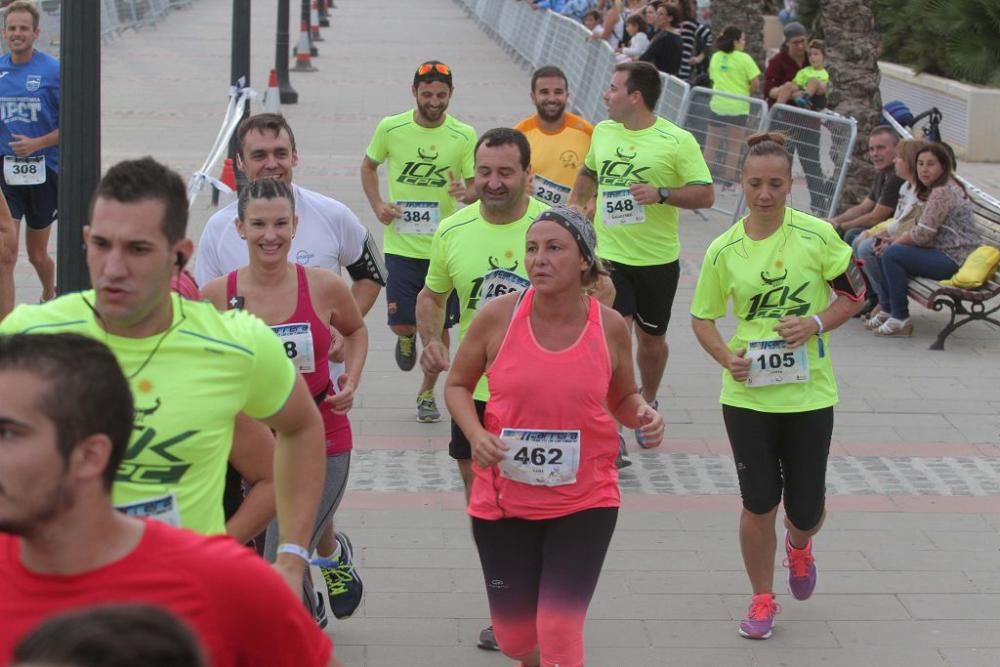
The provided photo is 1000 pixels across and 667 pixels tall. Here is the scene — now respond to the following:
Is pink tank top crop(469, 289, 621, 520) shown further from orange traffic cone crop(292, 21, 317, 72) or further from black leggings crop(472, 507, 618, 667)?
orange traffic cone crop(292, 21, 317, 72)

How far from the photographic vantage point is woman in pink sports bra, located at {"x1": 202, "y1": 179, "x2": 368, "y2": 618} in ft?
17.4

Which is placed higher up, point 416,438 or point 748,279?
point 748,279

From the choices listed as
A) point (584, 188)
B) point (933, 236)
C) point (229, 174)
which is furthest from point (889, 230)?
point (229, 174)

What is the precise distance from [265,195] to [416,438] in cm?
349

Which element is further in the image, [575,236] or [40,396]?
[575,236]

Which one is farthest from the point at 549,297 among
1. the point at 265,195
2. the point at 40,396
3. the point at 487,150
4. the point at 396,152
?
the point at 396,152

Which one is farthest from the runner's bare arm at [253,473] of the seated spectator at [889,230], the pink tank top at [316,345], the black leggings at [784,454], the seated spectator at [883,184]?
the seated spectator at [883,184]

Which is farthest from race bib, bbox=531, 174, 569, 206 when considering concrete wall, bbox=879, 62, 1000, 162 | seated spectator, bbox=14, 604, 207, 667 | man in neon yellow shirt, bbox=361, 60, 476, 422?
concrete wall, bbox=879, 62, 1000, 162

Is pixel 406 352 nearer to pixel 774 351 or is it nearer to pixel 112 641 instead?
pixel 774 351

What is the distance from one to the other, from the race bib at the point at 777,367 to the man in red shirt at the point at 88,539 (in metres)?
3.40

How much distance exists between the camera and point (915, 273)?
36.9 ft

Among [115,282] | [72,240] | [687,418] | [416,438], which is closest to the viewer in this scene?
[115,282]

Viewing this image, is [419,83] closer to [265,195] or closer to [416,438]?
[416,438]

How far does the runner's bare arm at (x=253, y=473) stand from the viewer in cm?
383
